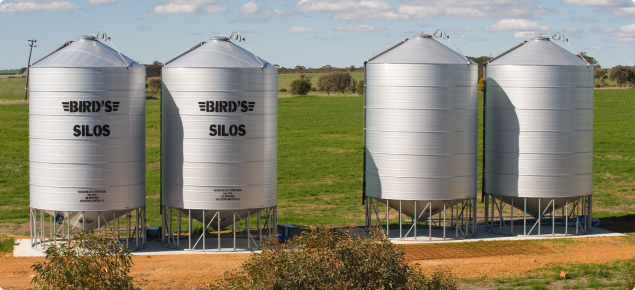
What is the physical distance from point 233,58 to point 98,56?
20.8 feet

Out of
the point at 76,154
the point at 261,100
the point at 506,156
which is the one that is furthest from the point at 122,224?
the point at 506,156


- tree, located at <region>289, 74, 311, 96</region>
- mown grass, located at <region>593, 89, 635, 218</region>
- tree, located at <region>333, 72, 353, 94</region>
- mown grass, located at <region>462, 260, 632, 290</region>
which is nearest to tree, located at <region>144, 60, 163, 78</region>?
tree, located at <region>289, 74, 311, 96</region>

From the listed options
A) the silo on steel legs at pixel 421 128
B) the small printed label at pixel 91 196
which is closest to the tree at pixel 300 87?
the silo on steel legs at pixel 421 128

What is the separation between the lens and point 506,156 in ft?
128

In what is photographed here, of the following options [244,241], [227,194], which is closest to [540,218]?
[244,241]

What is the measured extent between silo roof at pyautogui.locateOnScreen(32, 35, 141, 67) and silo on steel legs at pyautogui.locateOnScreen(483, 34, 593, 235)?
1935 cm

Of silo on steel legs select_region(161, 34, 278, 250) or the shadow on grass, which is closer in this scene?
silo on steel legs select_region(161, 34, 278, 250)

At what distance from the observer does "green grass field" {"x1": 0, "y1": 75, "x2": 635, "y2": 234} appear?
1902 inches

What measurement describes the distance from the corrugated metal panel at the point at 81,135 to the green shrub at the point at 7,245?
297 cm

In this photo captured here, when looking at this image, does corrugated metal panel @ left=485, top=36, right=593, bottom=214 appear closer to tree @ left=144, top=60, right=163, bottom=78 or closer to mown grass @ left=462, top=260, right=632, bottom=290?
mown grass @ left=462, top=260, right=632, bottom=290

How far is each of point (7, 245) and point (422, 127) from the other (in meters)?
21.6

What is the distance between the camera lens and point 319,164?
6569cm

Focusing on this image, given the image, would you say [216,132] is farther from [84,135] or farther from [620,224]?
[620,224]

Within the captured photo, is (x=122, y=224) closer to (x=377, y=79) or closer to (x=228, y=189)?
(x=228, y=189)
